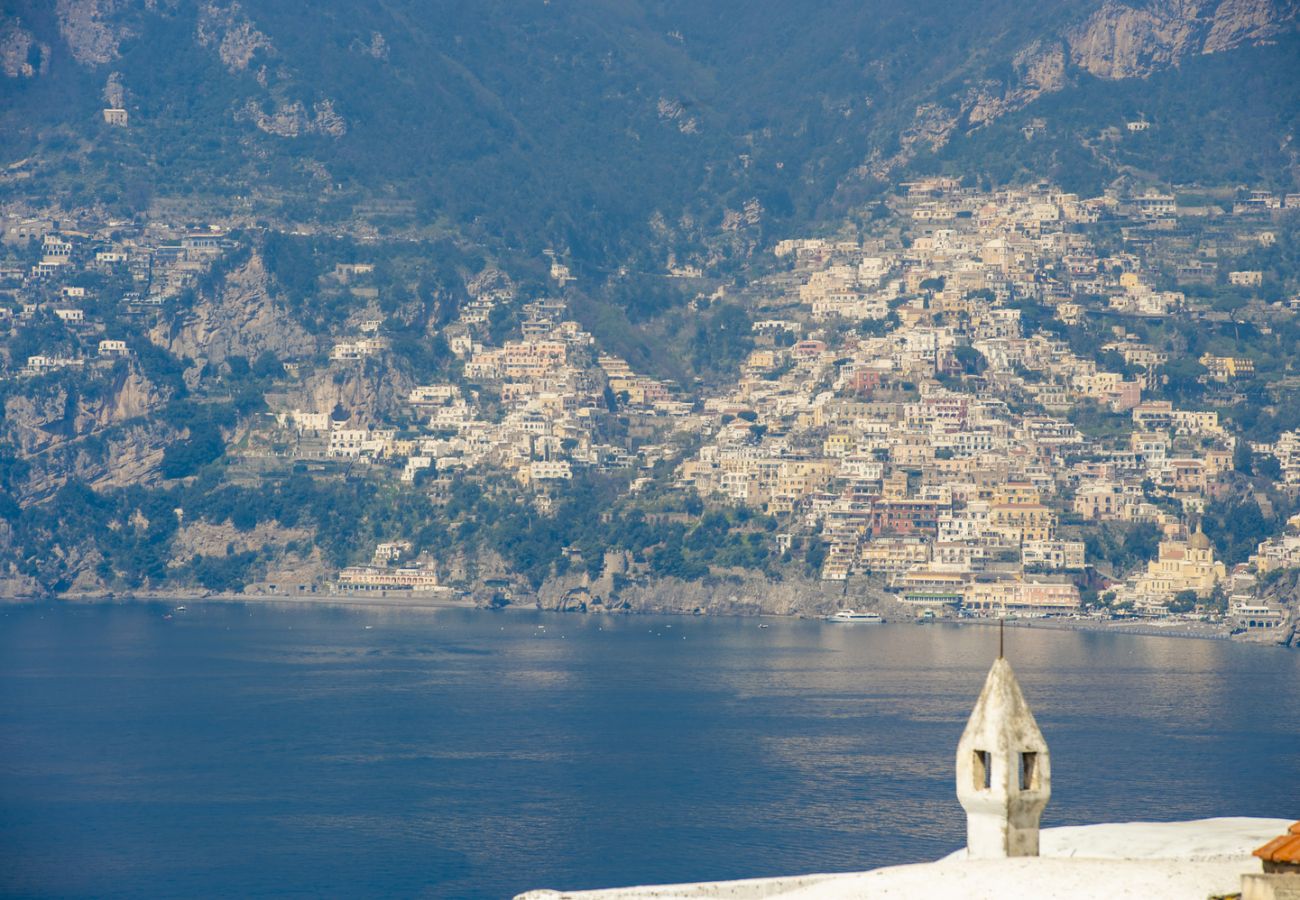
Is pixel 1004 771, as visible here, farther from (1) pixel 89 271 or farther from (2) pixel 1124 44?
(2) pixel 1124 44

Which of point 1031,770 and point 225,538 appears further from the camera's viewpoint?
point 225,538

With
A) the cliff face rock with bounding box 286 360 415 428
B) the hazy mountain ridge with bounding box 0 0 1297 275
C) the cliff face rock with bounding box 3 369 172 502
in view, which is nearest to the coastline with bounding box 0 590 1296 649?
the cliff face rock with bounding box 3 369 172 502

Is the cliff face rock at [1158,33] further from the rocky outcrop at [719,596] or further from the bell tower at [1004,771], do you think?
the bell tower at [1004,771]

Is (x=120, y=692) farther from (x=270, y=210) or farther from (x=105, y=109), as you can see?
(x=105, y=109)

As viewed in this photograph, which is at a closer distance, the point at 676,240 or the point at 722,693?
the point at 722,693

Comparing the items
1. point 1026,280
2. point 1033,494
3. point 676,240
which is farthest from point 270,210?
point 1033,494

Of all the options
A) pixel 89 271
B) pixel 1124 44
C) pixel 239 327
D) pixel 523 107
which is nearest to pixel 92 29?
pixel 89 271

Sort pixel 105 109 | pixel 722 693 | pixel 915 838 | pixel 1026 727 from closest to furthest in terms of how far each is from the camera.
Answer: pixel 1026 727 < pixel 915 838 < pixel 722 693 < pixel 105 109

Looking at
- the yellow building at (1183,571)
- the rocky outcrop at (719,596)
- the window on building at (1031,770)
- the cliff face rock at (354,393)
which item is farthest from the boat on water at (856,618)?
the window on building at (1031,770)
